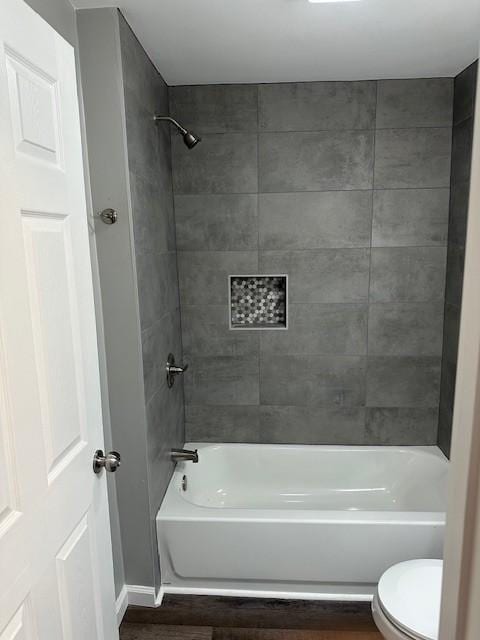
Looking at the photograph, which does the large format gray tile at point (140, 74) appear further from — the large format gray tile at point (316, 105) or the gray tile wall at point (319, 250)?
the large format gray tile at point (316, 105)

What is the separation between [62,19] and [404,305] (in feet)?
6.92

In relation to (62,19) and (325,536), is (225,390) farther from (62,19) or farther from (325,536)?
(62,19)

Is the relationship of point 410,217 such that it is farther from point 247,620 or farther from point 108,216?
point 247,620

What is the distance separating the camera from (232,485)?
2885 mm

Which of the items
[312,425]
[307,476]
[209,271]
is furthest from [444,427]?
[209,271]

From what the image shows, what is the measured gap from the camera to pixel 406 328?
271 centimetres

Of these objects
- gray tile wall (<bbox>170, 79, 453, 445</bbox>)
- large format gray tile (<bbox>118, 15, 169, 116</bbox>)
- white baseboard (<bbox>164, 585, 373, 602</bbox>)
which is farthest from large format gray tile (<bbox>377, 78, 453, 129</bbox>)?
white baseboard (<bbox>164, 585, 373, 602</bbox>)

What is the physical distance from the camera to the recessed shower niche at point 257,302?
9.09 ft

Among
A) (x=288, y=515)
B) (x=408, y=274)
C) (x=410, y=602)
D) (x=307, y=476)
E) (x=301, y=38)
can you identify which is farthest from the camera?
(x=307, y=476)

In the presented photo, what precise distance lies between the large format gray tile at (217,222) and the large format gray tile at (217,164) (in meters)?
0.05

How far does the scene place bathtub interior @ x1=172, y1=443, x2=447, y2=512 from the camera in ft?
8.97

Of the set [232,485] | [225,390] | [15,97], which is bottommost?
[232,485]

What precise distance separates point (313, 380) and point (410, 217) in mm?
1080

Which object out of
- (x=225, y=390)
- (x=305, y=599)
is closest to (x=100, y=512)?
(x=305, y=599)
